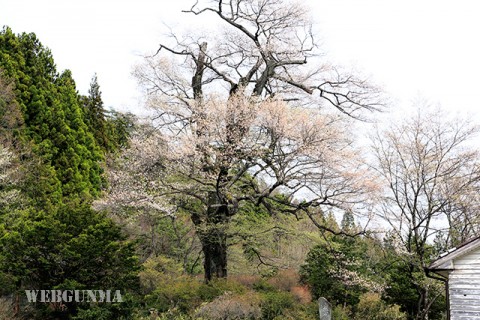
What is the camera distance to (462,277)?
31.9 feet

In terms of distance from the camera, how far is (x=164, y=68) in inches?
758

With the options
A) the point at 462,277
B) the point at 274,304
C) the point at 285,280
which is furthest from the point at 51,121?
the point at 462,277

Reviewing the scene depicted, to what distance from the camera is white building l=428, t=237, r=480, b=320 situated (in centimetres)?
957

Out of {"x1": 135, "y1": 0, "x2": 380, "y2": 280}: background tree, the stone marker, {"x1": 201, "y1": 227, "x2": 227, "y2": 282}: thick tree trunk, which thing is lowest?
the stone marker

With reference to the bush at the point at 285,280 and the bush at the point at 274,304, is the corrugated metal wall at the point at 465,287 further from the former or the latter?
the bush at the point at 285,280

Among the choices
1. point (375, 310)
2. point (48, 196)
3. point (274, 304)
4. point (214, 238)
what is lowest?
point (375, 310)

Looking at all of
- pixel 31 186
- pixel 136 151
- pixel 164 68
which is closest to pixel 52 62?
pixel 31 186

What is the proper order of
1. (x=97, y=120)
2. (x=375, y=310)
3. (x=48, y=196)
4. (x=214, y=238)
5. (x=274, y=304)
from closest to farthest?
(x=274, y=304)
(x=214, y=238)
(x=375, y=310)
(x=48, y=196)
(x=97, y=120)

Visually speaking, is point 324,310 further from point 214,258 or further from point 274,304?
point 214,258

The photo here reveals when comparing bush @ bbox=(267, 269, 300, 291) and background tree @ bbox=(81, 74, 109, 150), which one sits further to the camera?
background tree @ bbox=(81, 74, 109, 150)

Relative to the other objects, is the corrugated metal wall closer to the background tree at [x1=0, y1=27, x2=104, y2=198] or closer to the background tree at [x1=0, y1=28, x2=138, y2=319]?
the background tree at [x1=0, y1=28, x2=138, y2=319]

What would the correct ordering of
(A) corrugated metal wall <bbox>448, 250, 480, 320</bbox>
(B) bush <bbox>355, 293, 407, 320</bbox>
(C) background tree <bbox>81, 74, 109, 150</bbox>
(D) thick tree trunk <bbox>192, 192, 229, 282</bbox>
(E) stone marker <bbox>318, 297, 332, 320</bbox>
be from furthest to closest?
(C) background tree <bbox>81, 74, 109, 150</bbox>, (B) bush <bbox>355, 293, 407, 320</bbox>, (D) thick tree trunk <bbox>192, 192, 229, 282</bbox>, (E) stone marker <bbox>318, 297, 332, 320</bbox>, (A) corrugated metal wall <bbox>448, 250, 480, 320</bbox>

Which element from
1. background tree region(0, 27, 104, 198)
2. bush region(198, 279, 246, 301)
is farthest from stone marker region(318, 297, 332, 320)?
background tree region(0, 27, 104, 198)

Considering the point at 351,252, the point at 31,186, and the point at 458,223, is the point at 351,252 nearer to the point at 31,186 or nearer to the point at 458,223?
the point at 458,223
